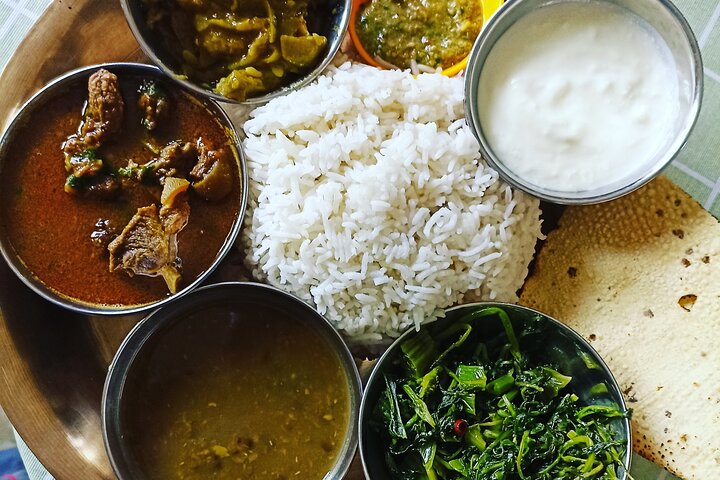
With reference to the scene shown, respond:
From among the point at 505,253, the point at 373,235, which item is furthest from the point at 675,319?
the point at 373,235

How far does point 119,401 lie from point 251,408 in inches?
17.9

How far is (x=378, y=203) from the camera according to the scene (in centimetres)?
233

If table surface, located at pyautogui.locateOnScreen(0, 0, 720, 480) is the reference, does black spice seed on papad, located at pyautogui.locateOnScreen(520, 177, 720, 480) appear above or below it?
below

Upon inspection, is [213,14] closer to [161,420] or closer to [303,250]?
[303,250]

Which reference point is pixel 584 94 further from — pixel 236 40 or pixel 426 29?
pixel 236 40

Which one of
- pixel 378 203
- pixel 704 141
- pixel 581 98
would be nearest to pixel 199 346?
pixel 378 203

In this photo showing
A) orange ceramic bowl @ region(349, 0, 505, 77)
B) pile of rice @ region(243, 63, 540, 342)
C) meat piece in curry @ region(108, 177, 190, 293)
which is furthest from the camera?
orange ceramic bowl @ region(349, 0, 505, 77)

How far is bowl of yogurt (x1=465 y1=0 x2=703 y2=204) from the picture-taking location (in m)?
2.29

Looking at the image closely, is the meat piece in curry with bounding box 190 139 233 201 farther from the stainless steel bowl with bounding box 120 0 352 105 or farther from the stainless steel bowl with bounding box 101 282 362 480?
the stainless steel bowl with bounding box 101 282 362 480

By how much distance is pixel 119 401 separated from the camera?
8.05 feet

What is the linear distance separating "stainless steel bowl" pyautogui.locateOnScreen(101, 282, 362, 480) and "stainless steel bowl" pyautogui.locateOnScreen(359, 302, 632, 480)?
3.1 inches

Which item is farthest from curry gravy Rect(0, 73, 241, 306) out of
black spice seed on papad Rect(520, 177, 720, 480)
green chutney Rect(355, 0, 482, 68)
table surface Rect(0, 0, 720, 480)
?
black spice seed on papad Rect(520, 177, 720, 480)

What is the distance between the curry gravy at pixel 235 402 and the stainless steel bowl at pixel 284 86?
2.62 feet

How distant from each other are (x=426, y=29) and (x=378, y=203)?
741 mm
